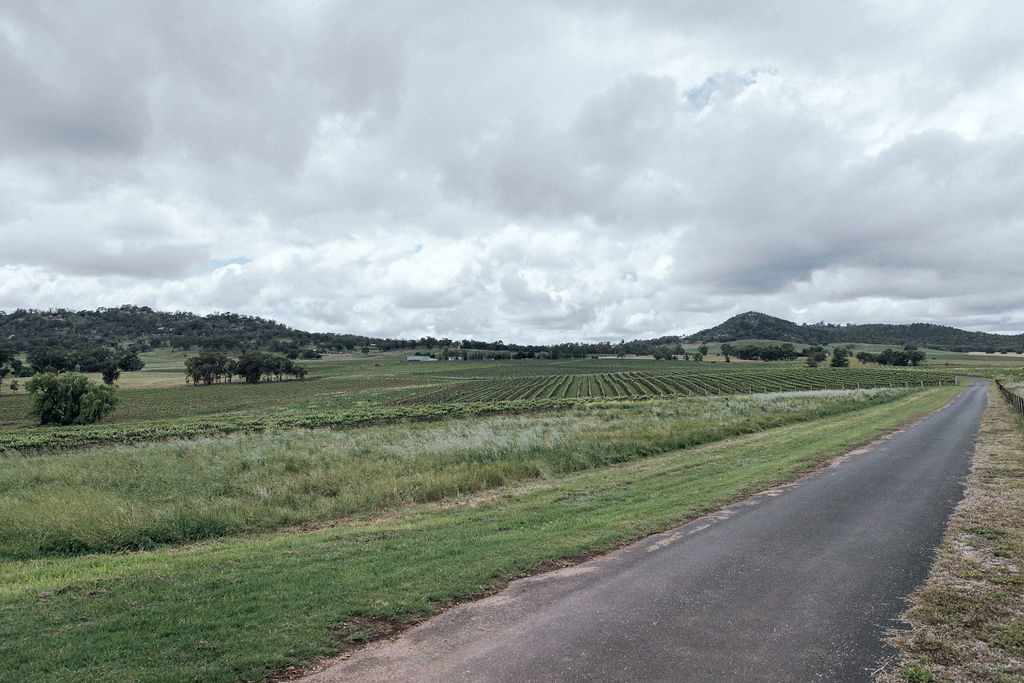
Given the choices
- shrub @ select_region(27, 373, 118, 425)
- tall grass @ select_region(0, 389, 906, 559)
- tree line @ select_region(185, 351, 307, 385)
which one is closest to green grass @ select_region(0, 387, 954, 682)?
tall grass @ select_region(0, 389, 906, 559)

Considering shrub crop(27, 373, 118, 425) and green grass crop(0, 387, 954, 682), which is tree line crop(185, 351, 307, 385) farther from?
green grass crop(0, 387, 954, 682)

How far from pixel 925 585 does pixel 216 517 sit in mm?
14397

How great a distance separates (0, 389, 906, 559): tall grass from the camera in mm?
13148

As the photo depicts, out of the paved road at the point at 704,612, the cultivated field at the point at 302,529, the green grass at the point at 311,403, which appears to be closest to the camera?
the paved road at the point at 704,612

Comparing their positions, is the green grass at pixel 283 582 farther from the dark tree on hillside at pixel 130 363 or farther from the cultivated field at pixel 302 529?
the dark tree on hillside at pixel 130 363

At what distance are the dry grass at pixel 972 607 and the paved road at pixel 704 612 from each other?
0.26 m

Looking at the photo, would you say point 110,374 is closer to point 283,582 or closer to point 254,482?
point 254,482

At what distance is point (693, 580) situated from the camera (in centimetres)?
775

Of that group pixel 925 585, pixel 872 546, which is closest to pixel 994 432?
pixel 872 546

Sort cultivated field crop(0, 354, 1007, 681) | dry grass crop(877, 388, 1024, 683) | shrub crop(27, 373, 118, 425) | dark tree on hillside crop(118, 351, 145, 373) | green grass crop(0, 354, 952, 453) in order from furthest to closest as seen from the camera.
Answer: dark tree on hillside crop(118, 351, 145, 373)
shrub crop(27, 373, 118, 425)
green grass crop(0, 354, 952, 453)
cultivated field crop(0, 354, 1007, 681)
dry grass crop(877, 388, 1024, 683)

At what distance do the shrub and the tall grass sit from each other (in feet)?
173

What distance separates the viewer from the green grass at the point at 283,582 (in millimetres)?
6074

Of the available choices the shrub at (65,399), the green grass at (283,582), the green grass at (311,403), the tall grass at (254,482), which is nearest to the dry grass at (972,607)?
the green grass at (283,582)

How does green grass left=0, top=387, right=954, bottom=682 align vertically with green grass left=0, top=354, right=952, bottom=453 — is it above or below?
above
